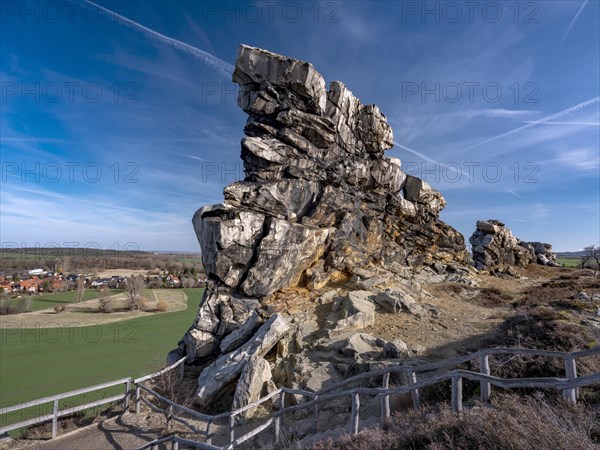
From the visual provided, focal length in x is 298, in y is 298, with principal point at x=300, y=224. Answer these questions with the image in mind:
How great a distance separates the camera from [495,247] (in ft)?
117

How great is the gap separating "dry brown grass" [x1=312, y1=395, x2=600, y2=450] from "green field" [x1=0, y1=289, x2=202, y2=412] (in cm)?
1789

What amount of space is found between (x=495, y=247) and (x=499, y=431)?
124ft

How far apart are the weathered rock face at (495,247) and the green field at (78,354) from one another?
3475cm

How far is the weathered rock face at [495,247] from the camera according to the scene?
1377 inches

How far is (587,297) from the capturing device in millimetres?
15641

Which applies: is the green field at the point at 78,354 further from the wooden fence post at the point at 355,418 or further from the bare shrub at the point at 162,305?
the wooden fence post at the point at 355,418

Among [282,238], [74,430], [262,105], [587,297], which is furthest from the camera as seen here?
[262,105]

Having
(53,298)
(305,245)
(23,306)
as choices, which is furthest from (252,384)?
(53,298)

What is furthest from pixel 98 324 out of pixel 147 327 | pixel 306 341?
pixel 306 341

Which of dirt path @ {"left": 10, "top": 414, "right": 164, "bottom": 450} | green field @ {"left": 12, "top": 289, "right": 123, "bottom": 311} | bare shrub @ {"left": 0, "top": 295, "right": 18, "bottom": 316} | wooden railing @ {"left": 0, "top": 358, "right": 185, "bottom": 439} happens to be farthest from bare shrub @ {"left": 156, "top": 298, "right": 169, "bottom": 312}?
dirt path @ {"left": 10, "top": 414, "right": 164, "bottom": 450}

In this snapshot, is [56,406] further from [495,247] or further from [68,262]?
[68,262]

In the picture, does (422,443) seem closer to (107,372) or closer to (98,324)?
(107,372)

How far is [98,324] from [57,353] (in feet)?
64.1

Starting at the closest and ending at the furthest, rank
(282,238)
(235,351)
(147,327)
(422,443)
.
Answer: (422,443), (235,351), (282,238), (147,327)
